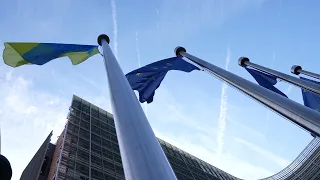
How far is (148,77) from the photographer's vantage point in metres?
8.95

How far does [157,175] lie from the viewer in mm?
2449

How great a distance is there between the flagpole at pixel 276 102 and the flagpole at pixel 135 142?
2674 millimetres

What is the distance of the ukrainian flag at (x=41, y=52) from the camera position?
7.49m

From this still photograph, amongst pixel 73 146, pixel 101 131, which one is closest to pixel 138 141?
pixel 73 146

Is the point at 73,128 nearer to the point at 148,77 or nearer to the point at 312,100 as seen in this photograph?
the point at 148,77

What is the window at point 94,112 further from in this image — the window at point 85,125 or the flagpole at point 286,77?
the flagpole at point 286,77

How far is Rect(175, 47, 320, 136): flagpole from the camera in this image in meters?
4.63

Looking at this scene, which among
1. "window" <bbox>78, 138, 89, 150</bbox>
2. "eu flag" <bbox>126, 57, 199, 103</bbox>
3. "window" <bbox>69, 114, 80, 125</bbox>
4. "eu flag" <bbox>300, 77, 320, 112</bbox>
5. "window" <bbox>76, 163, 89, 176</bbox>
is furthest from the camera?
"window" <bbox>69, 114, 80, 125</bbox>

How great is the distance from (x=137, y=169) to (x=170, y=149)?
33.7 m

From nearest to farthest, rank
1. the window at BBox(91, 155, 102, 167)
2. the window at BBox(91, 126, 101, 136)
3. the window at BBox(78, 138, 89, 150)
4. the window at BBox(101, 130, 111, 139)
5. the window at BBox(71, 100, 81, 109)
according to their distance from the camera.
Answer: the window at BBox(91, 155, 102, 167), the window at BBox(78, 138, 89, 150), the window at BBox(91, 126, 101, 136), the window at BBox(101, 130, 111, 139), the window at BBox(71, 100, 81, 109)

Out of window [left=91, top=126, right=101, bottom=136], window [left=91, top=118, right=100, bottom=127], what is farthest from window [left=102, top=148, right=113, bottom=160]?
window [left=91, top=118, right=100, bottom=127]

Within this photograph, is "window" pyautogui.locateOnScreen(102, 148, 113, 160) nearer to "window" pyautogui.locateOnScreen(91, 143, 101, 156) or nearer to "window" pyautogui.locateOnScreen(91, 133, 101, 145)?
"window" pyautogui.locateOnScreen(91, 143, 101, 156)

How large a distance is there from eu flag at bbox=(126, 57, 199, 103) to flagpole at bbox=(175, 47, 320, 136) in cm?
124

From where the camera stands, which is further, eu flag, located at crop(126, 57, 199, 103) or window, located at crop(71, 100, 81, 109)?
window, located at crop(71, 100, 81, 109)
